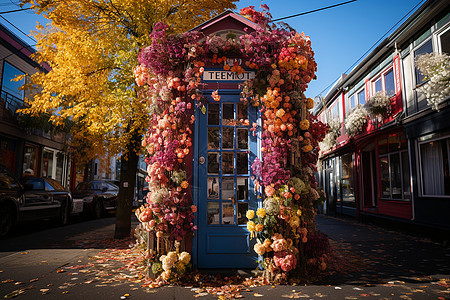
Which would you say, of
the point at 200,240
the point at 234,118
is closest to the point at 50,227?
the point at 200,240

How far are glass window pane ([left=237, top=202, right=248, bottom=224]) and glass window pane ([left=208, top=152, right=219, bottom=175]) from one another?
666mm

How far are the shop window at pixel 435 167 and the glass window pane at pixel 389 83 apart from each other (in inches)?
118

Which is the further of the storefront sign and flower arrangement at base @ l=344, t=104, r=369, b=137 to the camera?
flower arrangement at base @ l=344, t=104, r=369, b=137

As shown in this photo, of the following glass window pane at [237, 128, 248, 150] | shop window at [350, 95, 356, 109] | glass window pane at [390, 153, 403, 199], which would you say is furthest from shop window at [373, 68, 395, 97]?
glass window pane at [237, 128, 248, 150]

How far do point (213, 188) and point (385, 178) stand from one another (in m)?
10.1

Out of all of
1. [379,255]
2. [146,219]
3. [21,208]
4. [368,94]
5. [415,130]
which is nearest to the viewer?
[146,219]

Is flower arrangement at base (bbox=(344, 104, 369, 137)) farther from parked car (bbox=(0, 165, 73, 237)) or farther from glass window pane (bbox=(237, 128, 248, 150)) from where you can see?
parked car (bbox=(0, 165, 73, 237))

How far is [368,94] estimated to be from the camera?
14.5 meters

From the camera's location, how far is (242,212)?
5348 millimetres

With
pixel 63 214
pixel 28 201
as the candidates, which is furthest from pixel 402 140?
pixel 63 214

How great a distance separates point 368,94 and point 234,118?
1107 cm

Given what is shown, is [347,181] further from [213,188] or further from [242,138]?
[213,188]

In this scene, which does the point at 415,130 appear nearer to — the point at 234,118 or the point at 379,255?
the point at 379,255

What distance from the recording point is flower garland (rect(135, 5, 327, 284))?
16.3ft
